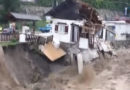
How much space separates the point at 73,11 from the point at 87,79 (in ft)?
26.1

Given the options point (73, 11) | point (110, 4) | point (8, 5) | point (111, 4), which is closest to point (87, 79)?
point (73, 11)

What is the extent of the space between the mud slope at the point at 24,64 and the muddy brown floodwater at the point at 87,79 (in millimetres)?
612

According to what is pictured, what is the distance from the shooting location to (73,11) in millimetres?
40281

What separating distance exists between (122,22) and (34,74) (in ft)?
86.3

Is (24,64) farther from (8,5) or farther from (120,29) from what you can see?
(120,29)

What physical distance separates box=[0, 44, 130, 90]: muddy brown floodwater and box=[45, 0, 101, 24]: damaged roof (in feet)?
14.6

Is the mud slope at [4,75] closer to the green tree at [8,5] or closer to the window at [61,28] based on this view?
the window at [61,28]

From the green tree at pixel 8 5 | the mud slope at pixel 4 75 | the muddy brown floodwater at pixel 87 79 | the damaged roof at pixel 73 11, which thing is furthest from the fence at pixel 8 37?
the green tree at pixel 8 5

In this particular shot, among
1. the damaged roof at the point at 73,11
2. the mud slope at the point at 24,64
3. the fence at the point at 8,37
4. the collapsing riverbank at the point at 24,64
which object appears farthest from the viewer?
the damaged roof at the point at 73,11

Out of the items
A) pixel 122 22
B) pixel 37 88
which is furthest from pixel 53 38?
pixel 122 22

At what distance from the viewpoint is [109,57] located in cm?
4456

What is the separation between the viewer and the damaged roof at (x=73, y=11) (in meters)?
40.2

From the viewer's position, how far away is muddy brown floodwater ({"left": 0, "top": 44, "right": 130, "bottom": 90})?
32.0m

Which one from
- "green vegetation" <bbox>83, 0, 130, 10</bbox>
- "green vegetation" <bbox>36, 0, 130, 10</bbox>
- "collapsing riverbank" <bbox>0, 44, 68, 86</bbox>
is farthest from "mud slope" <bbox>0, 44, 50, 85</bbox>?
"green vegetation" <bbox>83, 0, 130, 10</bbox>
